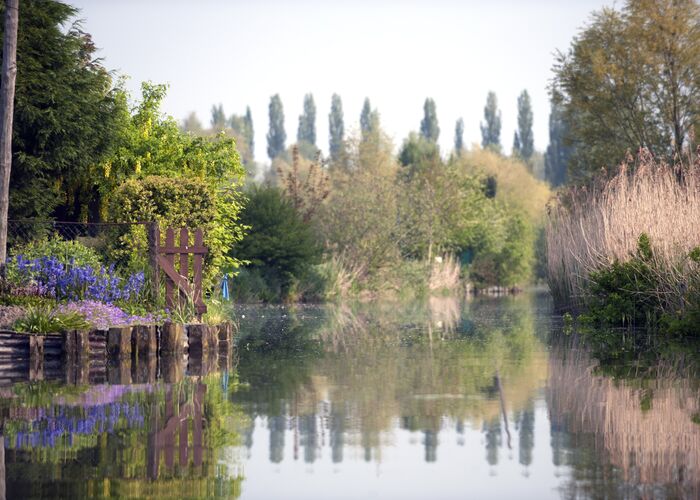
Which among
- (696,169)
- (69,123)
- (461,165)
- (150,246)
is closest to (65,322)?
(150,246)

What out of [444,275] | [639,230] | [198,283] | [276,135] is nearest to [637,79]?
[639,230]

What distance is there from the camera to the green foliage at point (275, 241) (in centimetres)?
4362

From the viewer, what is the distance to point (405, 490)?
8.69 m

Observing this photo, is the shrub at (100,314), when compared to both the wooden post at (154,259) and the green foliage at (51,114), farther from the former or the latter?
the green foliage at (51,114)

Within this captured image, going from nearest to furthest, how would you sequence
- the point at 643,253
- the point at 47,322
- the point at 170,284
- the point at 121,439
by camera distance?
the point at 121,439
the point at 47,322
the point at 170,284
the point at 643,253

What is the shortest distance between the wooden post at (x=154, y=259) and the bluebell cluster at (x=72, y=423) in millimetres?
8927

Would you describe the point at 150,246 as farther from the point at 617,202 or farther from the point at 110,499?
the point at 110,499

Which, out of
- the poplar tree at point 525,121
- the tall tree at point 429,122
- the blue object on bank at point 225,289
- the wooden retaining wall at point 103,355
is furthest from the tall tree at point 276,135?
the wooden retaining wall at point 103,355

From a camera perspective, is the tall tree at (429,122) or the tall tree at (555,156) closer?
the tall tree at (555,156)

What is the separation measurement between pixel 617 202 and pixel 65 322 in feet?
45.8

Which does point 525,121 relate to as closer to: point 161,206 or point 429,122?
point 429,122

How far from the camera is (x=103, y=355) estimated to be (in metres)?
19.0

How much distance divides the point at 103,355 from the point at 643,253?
12.4 meters

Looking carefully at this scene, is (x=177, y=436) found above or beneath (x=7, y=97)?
beneath
